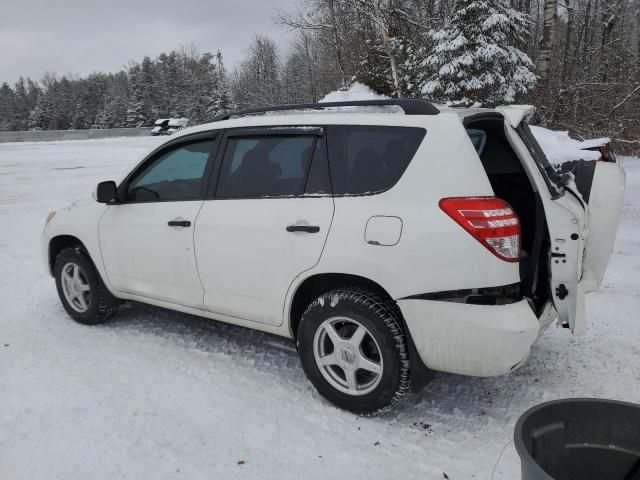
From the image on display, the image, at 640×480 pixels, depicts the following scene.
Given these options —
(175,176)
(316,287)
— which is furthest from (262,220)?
(175,176)

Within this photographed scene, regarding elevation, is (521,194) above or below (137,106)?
below

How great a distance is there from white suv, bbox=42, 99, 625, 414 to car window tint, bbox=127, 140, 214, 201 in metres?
0.01

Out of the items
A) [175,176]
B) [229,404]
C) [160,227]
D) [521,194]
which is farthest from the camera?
[175,176]

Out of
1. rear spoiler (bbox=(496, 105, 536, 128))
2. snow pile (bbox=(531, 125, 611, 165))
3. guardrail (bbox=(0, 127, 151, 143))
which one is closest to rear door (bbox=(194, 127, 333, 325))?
rear spoiler (bbox=(496, 105, 536, 128))

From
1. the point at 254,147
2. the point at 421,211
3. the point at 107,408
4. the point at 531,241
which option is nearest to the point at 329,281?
the point at 421,211

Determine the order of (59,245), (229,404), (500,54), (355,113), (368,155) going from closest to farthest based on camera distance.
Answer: (368,155) < (355,113) < (229,404) < (59,245) < (500,54)

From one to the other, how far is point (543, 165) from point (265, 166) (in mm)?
1867

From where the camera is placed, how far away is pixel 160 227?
383 centimetres

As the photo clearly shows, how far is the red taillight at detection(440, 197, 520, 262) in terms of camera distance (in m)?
2.59

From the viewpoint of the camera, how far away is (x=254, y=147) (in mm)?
3535

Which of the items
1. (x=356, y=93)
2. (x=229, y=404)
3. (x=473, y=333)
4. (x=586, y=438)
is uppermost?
(x=356, y=93)

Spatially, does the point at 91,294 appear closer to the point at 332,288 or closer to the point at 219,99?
the point at 332,288

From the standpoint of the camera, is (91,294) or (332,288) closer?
(332,288)

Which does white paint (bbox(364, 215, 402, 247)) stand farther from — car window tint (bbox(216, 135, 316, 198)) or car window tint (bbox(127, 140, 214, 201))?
car window tint (bbox(127, 140, 214, 201))
